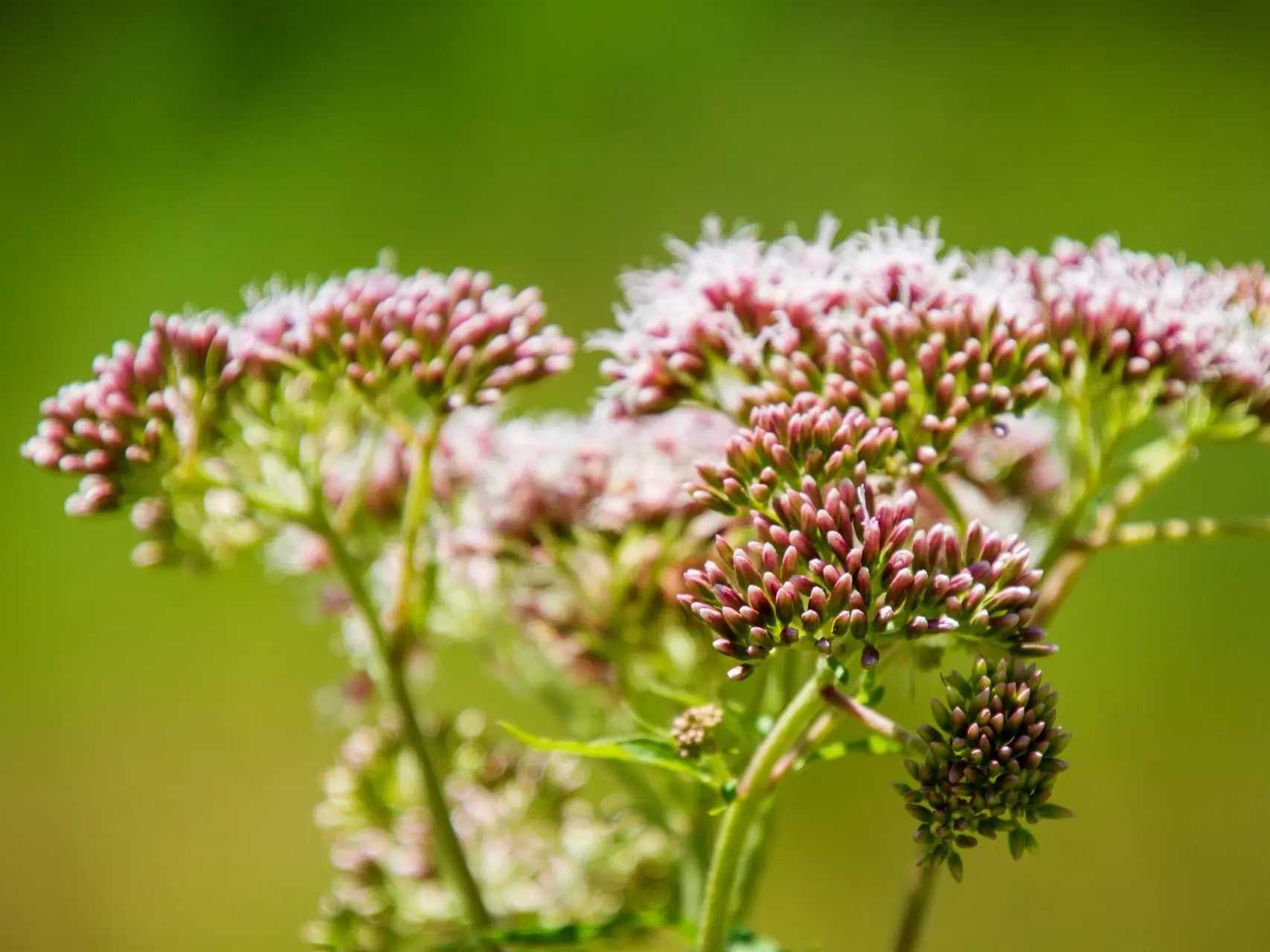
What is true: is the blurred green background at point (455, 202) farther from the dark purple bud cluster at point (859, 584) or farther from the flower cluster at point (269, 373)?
the dark purple bud cluster at point (859, 584)

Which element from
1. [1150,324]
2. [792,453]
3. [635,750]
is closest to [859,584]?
[792,453]

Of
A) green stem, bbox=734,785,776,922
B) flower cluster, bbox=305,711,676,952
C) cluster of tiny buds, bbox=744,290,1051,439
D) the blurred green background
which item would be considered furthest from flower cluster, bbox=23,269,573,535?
the blurred green background

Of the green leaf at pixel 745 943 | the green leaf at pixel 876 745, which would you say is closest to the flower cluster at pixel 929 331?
the green leaf at pixel 876 745

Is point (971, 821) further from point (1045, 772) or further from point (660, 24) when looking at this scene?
point (660, 24)

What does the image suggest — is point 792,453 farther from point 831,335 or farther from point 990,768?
point 990,768

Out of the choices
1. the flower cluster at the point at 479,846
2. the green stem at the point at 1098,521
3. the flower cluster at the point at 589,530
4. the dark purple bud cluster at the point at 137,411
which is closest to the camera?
the green stem at the point at 1098,521

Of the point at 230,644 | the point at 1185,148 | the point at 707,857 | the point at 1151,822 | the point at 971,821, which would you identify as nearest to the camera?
the point at 971,821

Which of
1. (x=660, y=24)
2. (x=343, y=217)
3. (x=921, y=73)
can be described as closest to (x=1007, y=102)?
(x=921, y=73)
